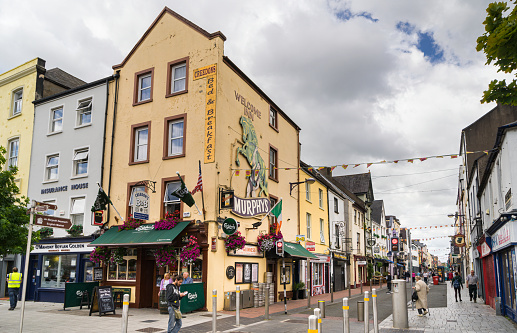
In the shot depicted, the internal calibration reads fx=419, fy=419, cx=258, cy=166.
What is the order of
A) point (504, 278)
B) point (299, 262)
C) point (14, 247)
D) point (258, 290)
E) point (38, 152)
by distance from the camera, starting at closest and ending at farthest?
point (14, 247), point (504, 278), point (258, 290), point (38, 152), point (299, 262)

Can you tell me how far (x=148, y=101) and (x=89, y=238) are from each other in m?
7.50

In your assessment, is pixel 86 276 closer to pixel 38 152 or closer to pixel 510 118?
pixel 38 152

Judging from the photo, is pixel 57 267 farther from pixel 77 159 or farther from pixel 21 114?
pixel 21 114

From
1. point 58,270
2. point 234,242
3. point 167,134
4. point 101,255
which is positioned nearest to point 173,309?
point 234,242

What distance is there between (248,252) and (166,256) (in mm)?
4196

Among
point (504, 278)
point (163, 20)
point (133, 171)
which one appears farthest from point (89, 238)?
point (504, 278)

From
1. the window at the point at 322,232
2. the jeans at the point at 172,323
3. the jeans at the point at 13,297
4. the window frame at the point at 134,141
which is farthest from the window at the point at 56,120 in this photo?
the window at the point at 322,232

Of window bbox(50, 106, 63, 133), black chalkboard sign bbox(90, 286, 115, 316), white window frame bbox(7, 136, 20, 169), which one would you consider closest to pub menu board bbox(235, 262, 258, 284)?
black chalkboard sign bbox(90, 286, 115, 316)

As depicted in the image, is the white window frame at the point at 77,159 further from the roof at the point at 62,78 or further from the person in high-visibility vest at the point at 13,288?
the roof at the point at 62,78

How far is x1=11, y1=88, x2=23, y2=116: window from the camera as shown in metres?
26.7

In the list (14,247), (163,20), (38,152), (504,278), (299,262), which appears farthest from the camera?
(299,262)

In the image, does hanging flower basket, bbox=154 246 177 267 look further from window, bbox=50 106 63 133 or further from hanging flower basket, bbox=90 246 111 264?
window, bbox=50 106 63 133

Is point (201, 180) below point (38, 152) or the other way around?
below

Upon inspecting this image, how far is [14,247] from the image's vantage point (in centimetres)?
1231
